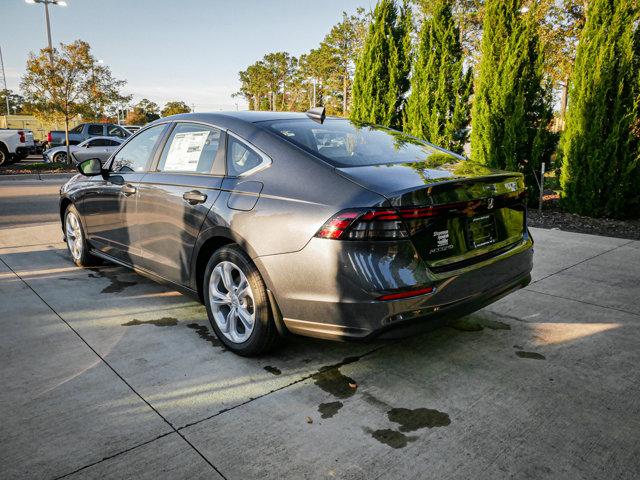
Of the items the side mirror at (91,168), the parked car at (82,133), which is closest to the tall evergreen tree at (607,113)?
the side mirror at (91,168)

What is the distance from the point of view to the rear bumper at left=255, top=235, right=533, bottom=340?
2.43 m

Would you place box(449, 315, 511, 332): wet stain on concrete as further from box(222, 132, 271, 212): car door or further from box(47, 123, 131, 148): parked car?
box(47, 123, 131, 148): parked car

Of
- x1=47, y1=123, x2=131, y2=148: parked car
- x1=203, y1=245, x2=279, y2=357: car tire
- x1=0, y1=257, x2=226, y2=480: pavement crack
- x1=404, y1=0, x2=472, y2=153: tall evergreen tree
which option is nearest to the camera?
x1=0, y1=257, x2=226, y2=480: pavement crack

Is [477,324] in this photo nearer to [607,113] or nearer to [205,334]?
[205,334]

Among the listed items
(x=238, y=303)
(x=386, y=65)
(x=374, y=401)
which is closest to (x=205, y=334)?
(x=238, y=303)

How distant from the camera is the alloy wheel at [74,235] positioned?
5.08 metres

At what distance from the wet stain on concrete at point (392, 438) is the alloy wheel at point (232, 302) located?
106 centimetres

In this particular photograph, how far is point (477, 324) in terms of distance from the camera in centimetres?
366

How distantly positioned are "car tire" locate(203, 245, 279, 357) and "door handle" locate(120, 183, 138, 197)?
1210 millimetres

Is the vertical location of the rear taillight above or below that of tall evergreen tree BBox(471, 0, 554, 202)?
below

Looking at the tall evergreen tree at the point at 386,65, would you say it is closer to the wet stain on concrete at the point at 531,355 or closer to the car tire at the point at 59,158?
the wet stain on concrete at the point at 531,355

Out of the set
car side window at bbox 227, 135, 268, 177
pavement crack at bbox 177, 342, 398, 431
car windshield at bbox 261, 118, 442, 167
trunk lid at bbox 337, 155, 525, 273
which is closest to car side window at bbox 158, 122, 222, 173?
car side window at bbox 227, 135, 268, 177

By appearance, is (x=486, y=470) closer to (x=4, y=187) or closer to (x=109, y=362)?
(x=109, y=362)

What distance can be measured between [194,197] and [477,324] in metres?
2.30
